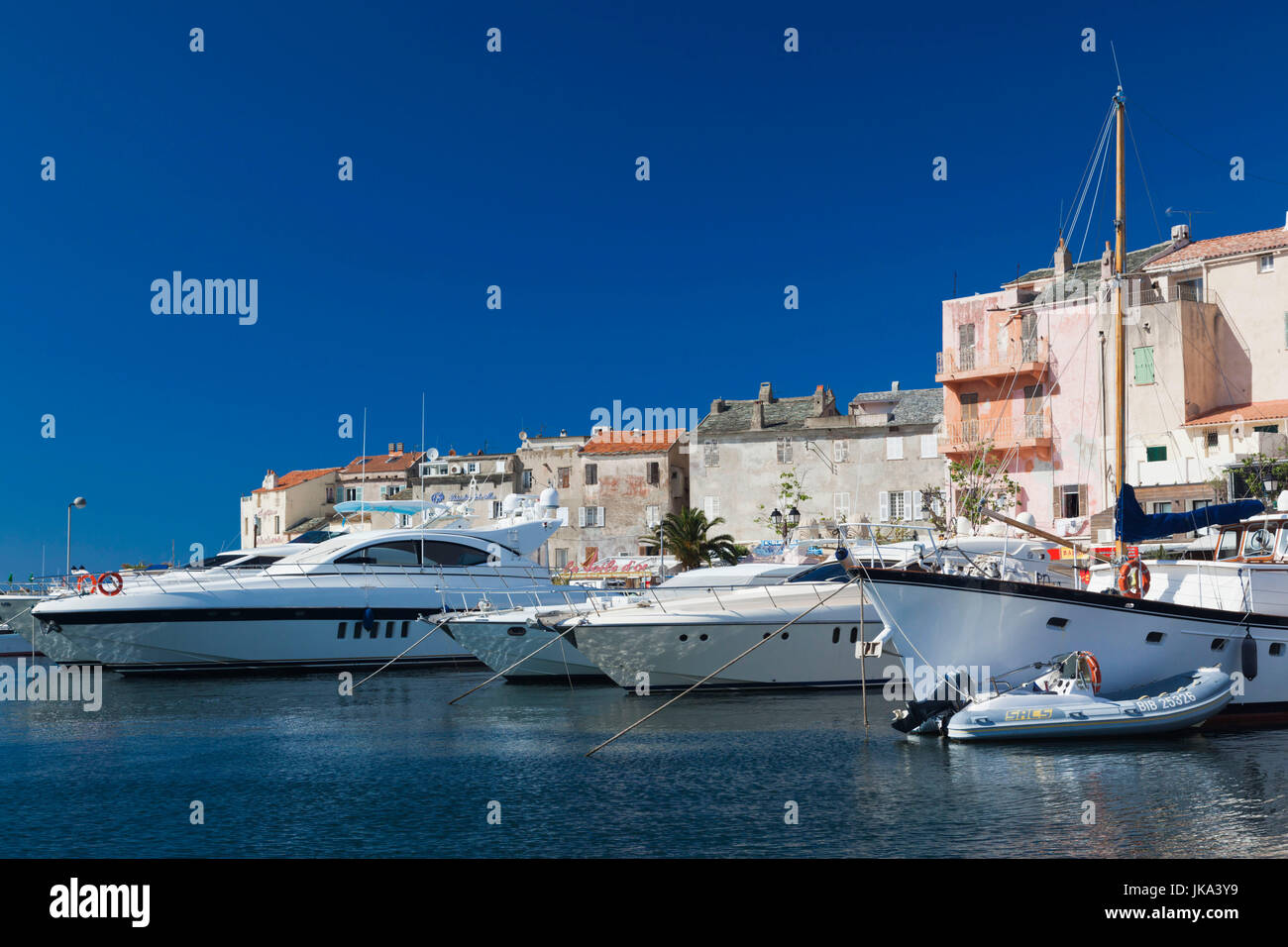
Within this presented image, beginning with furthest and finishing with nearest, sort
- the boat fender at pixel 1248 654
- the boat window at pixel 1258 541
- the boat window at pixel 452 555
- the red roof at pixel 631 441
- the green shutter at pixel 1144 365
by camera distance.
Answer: the red roof at pixel 631 441 → the green shutter at pixel 1144 365 → the boat window at pixel 452 555 → the boat window at pixel 1258 541 → the boat fender at pixel 1248 654

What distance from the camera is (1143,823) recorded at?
14.1m

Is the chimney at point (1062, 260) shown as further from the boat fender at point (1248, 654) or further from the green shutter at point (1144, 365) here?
the boat fender at point (1248, 654)

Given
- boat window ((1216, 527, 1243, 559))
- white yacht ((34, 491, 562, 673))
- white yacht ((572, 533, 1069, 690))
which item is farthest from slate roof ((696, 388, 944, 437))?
boat window ((1216, 527, 1243, 559))

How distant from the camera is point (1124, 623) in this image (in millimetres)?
20125

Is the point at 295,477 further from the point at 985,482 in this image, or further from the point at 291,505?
the point at 985,482

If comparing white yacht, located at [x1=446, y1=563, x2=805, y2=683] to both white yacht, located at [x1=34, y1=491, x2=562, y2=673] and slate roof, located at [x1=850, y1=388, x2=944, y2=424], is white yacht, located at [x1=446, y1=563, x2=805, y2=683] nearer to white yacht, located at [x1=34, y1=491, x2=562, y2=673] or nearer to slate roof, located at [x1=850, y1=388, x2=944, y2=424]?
white yacht, located at [x1=34, y1=491, x2=562, y2=673]

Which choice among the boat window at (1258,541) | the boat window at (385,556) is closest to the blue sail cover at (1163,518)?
the boat window at (1258,541)

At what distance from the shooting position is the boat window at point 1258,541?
72.6 ft

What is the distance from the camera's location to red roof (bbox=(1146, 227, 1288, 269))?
43125 millimetres

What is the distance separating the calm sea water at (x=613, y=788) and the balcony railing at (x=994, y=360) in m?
26.4

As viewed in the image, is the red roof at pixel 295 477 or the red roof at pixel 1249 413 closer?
the red roof at pixel 1249 413

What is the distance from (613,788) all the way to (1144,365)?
3427 cm

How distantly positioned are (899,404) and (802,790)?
148ft
